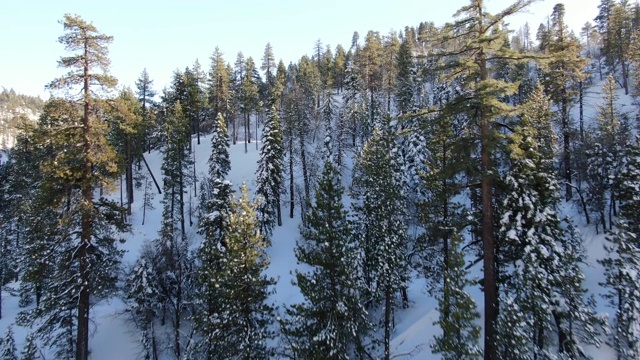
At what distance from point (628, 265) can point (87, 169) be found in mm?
23520

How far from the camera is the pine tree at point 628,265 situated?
15.7m

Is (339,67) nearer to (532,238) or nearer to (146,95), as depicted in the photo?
(146,95)

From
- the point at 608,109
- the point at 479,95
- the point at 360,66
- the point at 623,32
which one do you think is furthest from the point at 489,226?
the point at 623,32

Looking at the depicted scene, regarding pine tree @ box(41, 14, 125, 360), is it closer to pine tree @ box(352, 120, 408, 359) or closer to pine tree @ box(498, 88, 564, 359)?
pine tree @ box(352, 120, 408, 359)

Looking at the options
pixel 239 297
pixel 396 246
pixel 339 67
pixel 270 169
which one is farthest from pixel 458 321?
pixel 339 67

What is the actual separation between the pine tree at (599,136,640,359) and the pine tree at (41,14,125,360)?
21709mm

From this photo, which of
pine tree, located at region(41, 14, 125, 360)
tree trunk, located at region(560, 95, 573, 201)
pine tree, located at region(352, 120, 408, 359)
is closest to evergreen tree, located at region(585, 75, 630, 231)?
tree trunk, located at region(560, 95, 573, 201)

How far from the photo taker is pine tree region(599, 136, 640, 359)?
15695mm

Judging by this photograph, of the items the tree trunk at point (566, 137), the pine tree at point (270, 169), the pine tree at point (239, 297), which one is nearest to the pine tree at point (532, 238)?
the pine tree at point (239, 297)

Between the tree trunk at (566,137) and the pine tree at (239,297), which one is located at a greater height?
the tree trunk at (566,137)

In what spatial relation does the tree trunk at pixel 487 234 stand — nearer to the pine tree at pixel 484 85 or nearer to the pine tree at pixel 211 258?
the pine tree at pixel 484 85

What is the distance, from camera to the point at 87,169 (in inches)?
560

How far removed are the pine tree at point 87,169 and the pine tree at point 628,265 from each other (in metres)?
21.7

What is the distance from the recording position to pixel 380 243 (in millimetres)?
20062
